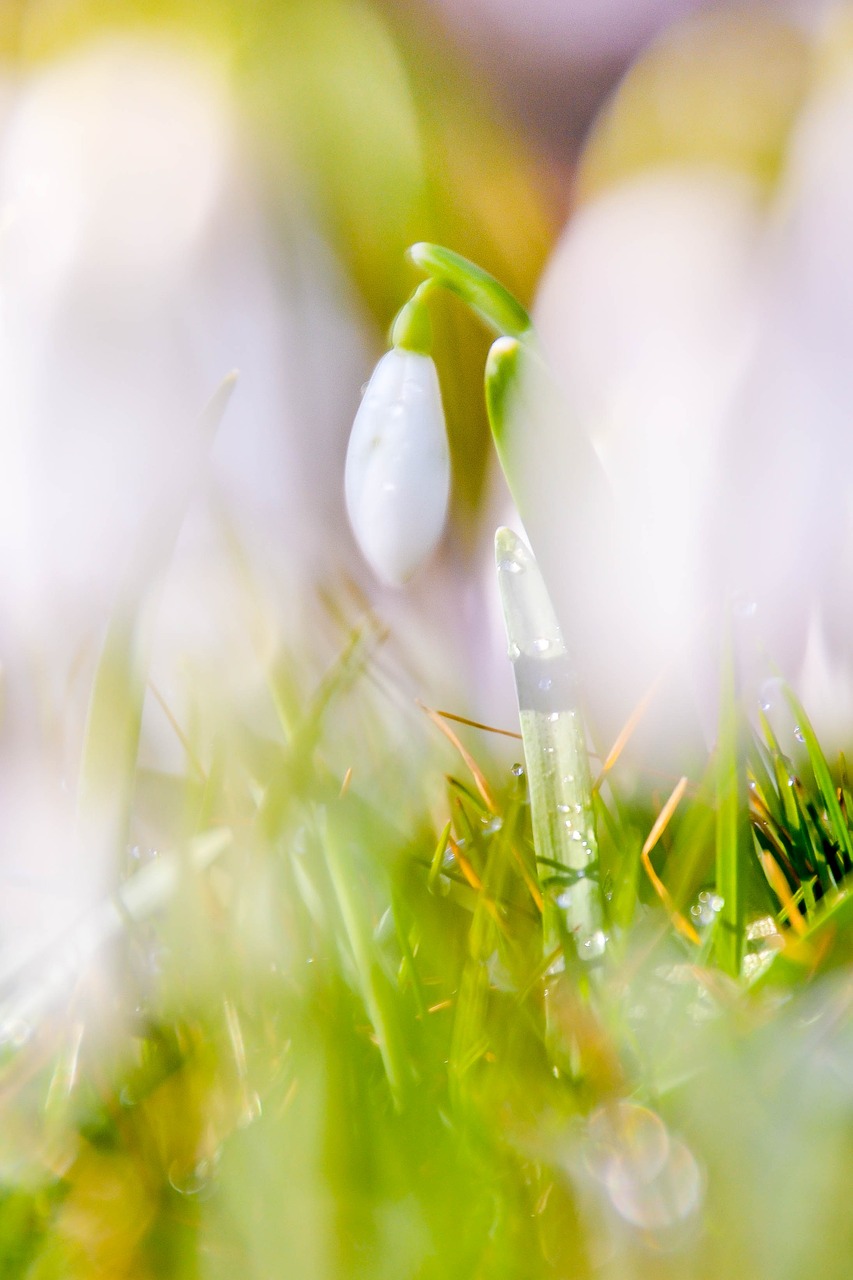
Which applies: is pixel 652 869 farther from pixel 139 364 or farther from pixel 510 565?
pixel 139 364

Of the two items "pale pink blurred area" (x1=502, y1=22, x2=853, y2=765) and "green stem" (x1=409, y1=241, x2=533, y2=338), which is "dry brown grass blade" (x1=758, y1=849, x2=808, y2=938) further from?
"green stem" (x1=409, y1=241, x2=533, y2=338)

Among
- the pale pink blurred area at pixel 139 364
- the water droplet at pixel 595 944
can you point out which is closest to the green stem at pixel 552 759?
the water droplet at pixel 595 944

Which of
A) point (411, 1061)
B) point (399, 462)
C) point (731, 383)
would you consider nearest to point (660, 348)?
point (731, 383)

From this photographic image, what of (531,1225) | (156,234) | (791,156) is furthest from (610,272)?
(531,1225)

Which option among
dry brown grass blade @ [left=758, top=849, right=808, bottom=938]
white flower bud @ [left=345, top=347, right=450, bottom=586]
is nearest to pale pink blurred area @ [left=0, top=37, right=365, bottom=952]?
white flower bud @ [left=345, top=347, right=450, bottom=586]

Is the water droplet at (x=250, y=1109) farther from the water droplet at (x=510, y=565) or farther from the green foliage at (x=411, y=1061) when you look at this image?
the water droplet at (x=510, y=565)

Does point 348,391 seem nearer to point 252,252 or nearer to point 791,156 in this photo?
point 252,252
